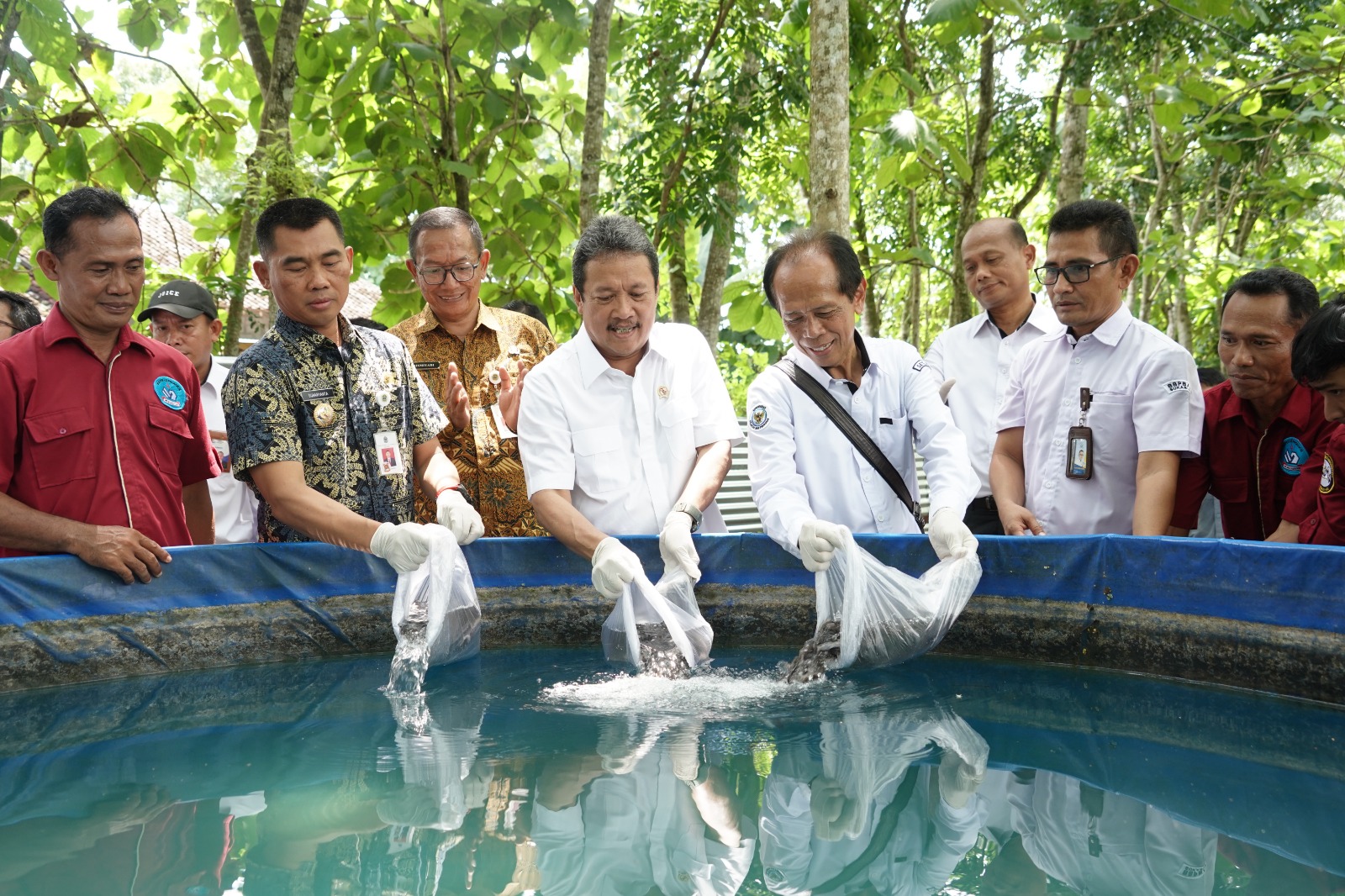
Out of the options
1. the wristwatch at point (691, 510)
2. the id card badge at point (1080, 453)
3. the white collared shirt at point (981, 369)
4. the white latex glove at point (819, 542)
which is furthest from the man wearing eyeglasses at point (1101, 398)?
the wristwatch at point (691, 510)

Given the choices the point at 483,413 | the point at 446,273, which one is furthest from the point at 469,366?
the point at 446,273

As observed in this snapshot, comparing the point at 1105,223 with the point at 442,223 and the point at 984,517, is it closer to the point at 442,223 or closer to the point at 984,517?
the point at 984,517

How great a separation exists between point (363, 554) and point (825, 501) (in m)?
1.27

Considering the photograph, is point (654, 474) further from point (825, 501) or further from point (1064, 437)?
point (1064, 437)

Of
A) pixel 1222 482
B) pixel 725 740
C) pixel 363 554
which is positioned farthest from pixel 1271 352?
pixel 363 554

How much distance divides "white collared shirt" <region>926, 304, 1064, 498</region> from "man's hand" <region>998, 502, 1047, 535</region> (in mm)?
423

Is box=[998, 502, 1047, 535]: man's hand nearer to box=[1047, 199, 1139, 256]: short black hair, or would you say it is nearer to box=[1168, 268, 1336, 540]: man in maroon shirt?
box=[1168, 268, 1336, 540]: man in maroon shirt

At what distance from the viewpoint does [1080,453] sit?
3.04 m

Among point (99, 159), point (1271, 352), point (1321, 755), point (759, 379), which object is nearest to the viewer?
point (1321, 755)

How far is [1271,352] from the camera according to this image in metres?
2.91

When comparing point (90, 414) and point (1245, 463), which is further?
point (1245, 463)

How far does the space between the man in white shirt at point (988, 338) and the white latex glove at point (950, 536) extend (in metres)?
0.81

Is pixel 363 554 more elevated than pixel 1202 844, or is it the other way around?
pixel 363 554

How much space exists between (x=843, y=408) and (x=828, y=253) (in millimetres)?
436
